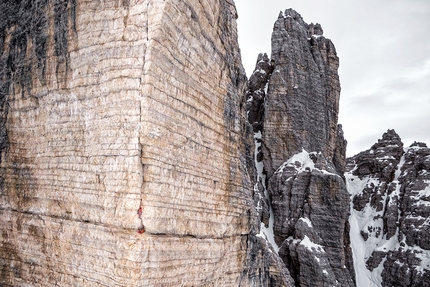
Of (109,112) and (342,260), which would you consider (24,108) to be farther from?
(342,260)

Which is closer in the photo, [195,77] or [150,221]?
[150,221]

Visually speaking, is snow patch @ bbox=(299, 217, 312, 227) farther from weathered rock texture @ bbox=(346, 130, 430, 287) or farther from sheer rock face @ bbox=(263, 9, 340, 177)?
→ weathered rock texture @ bbox=(346, 130, 430, 287)

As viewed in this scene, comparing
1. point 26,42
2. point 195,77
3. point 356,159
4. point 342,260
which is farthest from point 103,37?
point 356,159

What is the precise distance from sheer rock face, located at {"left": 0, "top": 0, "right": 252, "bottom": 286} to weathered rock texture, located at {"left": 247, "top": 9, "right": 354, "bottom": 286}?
2816cm

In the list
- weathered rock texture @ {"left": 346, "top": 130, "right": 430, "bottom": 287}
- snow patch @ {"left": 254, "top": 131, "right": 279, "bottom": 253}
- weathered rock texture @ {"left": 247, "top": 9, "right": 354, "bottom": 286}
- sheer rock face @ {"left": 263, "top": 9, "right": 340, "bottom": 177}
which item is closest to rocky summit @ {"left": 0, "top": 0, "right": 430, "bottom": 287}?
weathered rock texture @ {"left": 247, "top": 9, "right": 354, "bottom": 286}

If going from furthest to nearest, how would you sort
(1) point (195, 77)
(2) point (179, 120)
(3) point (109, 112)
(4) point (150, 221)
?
(1) point (195, 77) < (2) point (179, 120) < (3) point (109, 112) < (4) point (150, 221)

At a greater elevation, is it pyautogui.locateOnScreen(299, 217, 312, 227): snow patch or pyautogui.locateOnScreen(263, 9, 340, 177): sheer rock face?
pyautogui.locateOnScreen(263, 9, 340, 177): sheer rock face

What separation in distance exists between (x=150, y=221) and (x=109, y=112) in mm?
2270

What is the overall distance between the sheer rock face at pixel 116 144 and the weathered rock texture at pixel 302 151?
92.4 feet

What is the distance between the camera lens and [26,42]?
8.41 metres

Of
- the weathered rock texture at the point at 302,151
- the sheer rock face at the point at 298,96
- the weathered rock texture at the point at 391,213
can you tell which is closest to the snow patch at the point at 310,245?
the weathered rock texture at the point at 302,151

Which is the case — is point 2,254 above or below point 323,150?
below

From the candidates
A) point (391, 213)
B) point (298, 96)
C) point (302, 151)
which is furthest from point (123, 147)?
point (391, 213)

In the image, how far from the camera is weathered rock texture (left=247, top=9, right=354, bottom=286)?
36062 millimetres
